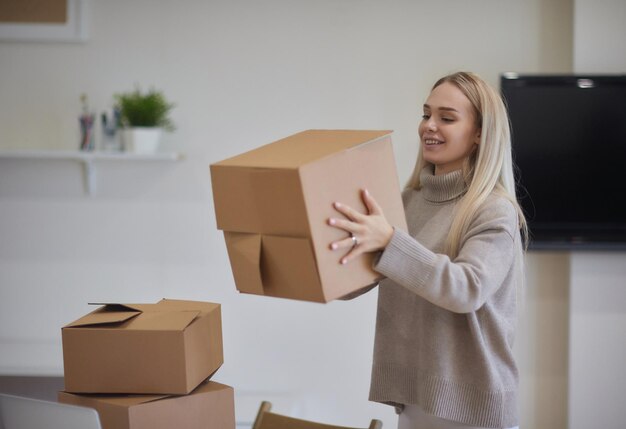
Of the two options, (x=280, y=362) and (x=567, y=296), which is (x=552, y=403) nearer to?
(x=567, y=296)

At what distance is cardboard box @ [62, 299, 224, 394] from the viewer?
1.47m

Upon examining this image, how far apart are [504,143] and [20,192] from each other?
7.52 ft

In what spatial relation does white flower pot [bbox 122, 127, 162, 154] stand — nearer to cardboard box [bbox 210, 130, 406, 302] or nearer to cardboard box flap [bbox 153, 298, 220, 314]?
cardboard box flap [bbox 153, 298, 220, 314]

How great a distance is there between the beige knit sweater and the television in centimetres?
132

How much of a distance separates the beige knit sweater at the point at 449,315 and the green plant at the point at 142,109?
1.55 m

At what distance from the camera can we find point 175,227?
3135 millimetres

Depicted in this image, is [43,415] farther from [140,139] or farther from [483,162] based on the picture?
[140,139]

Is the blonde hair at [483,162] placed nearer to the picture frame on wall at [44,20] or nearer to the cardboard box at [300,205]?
the cardboard box at [300,205]

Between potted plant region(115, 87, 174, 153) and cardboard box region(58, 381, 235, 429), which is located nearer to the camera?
cardboard box region(58, 381, 235, 429)

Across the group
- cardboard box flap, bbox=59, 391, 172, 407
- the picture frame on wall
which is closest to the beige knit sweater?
cardboard box flap, bbox=59, 391, 172, 407

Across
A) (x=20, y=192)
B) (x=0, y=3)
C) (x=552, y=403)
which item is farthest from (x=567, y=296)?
(x=0, y=3)

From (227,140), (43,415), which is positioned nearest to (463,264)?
(43,415)

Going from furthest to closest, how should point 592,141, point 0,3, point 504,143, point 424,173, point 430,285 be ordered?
point 0,3, point 592,141, point 424,173, point 504,143, point 430,285

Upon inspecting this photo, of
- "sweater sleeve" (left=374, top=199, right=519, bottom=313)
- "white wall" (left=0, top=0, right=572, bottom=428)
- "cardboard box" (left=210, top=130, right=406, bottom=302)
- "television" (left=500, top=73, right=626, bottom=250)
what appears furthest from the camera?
"white wall" (left=0, top=0, right=572, bottom=428)
